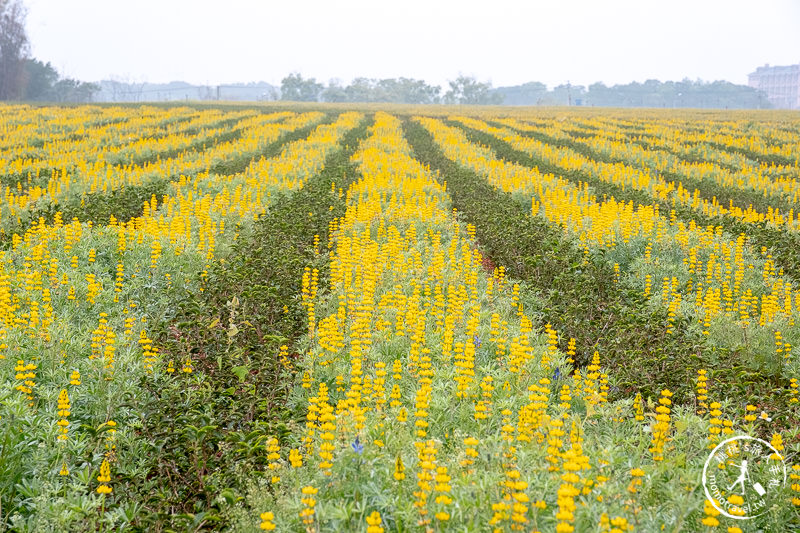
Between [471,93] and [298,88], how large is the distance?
42.2 metres

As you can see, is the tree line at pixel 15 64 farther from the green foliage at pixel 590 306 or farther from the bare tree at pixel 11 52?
the green foliage at pixel 590 306

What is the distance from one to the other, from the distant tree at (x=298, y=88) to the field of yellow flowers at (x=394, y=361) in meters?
124

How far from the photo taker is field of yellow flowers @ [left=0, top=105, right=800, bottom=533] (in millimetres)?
3543

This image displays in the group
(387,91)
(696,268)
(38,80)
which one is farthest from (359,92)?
(696,268)

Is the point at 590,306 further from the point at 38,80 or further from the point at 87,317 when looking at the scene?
the point at 38,80

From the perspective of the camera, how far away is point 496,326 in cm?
651

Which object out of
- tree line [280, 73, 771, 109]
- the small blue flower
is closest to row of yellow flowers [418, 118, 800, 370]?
the small blue flower

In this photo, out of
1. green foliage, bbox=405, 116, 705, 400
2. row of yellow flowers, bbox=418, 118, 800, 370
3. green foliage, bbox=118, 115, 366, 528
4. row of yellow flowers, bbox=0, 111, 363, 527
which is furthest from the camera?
row of yellow flowers, bbox=418, 118, 800, 370

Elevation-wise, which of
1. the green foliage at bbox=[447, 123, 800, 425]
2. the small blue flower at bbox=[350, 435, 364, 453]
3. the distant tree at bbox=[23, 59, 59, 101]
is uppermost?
the distant tree at bbox=[23, 59, 59, 101]

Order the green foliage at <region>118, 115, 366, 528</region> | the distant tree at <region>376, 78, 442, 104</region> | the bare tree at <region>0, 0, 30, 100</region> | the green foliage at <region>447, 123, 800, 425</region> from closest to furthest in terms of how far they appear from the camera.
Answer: the green foliage at <region>118, 115, 366, 528</region>
the green foliage at <region>447, 123, 800, 425</region>
the bare tree at <region>0, 0, 30, 100</region>
the distant tree at <region>376, 78, 442, 104</region>

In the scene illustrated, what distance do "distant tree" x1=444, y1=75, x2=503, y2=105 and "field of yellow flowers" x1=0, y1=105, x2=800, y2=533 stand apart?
454ft

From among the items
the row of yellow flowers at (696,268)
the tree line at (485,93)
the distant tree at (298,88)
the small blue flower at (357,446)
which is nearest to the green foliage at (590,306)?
the row of yellow flowers at (696,268)

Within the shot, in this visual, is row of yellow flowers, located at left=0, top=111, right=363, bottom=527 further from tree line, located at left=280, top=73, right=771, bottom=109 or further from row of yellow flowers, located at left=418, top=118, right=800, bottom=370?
tree line, located at left=280, top=73, right=771, bottom=109

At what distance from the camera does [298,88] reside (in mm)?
136500
